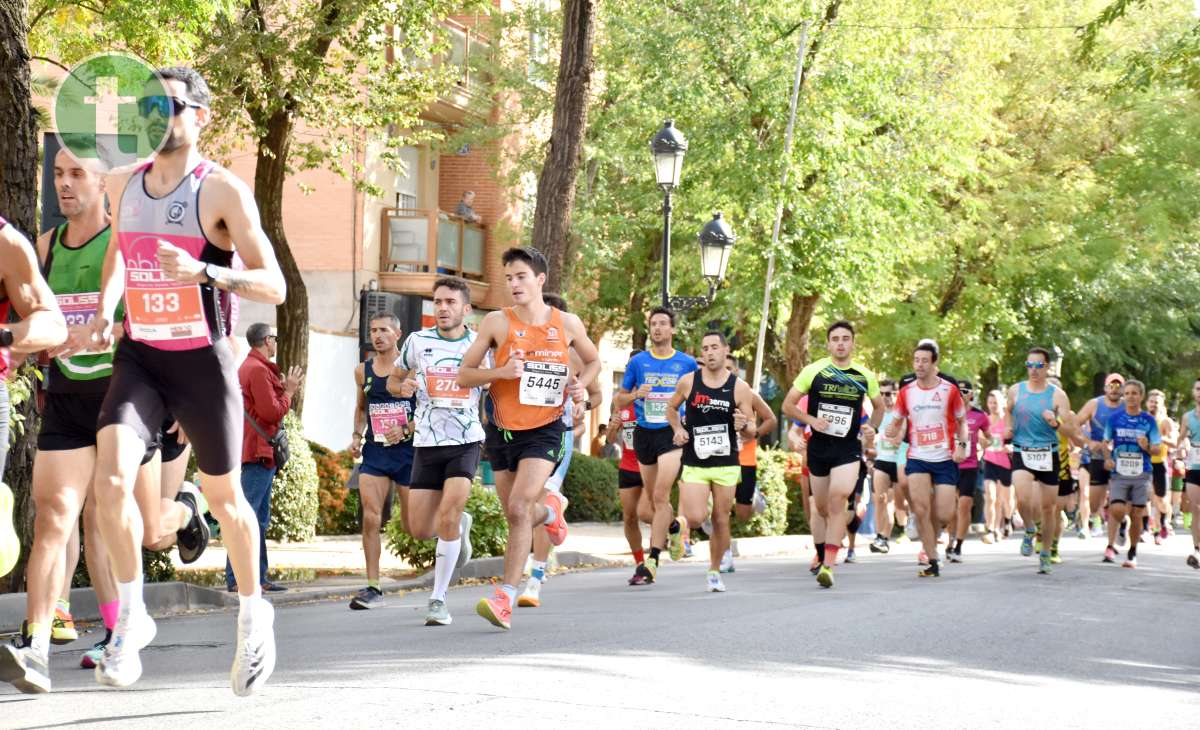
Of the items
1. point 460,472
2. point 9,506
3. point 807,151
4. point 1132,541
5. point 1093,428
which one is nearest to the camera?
point 9,506

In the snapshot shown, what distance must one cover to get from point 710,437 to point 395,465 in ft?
9.48

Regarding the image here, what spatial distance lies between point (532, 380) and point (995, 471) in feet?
51.0

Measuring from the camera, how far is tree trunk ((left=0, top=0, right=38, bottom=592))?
10.9 metres

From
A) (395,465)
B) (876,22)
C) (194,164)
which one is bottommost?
(395,465)

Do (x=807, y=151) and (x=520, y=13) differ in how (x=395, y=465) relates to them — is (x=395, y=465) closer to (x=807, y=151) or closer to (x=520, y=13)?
(x=807, y=151)

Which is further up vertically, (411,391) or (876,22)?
(876,22)

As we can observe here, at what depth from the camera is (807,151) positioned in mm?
30188

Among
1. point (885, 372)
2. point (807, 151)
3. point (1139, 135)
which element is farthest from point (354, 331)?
point (1139, 135)

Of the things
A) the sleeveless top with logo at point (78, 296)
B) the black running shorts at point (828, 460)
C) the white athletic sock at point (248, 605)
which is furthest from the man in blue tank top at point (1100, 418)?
the white athletic sock at point (248, 605)

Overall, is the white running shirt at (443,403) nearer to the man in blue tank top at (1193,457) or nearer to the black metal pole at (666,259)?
the black metal pole at (666,259)

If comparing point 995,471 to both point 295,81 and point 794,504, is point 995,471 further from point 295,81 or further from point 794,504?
point 295,81

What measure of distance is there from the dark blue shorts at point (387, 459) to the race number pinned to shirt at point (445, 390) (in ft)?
4.80

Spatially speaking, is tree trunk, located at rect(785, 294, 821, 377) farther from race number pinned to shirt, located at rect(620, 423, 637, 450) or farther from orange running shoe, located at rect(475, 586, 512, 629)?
orange running shoe, located at rect(475, 586, 512, 629)

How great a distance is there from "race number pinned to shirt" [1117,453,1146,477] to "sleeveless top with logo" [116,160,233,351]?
1492 centimetres
